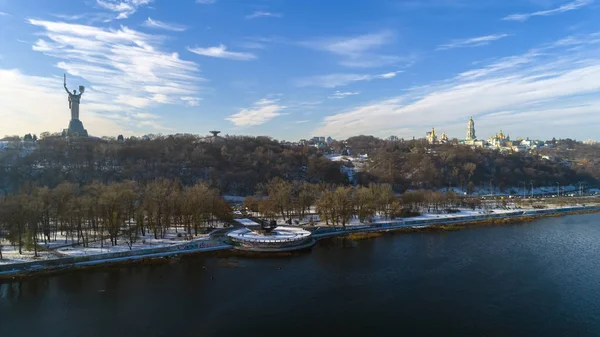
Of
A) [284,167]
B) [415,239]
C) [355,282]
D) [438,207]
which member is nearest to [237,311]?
[355,282]

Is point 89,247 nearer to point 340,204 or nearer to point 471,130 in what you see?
point 340,204

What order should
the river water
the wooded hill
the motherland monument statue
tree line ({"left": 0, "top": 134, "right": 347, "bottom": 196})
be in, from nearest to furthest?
the river water → tree line ({"left": 0, "top": 134, "right": 347, "bottom": 196}) → the wooded hill → the motherland monument statue

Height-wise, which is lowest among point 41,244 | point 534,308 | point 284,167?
point 534,308

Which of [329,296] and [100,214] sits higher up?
[100,214]

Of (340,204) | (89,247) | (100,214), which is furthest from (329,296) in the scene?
(100,214)

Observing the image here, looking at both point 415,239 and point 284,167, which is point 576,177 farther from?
point 415,239

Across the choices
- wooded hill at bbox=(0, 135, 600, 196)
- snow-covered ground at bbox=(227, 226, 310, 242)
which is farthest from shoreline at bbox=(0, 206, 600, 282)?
wooded hill at bbox=(0, 135, 600, 196)

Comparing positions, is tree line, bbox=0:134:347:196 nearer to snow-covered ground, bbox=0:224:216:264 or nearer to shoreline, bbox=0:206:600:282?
snow-covered ground, bbox=0:224:216:264
